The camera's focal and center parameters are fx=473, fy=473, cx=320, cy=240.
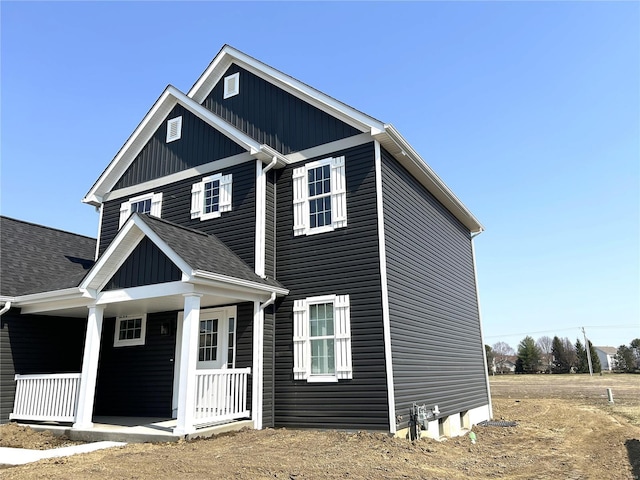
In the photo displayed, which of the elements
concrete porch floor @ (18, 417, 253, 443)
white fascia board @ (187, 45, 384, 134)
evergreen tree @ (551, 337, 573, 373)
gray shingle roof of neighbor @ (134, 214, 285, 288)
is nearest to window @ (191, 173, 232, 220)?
gray shingle roof of neighbor @ (134, 214, 285, 288)

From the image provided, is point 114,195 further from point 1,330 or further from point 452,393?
point 452,393

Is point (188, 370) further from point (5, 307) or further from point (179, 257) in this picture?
point (5, 307)

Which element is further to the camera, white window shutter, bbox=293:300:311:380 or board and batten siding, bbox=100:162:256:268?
board and batten siding, bbox=100:162:256:268

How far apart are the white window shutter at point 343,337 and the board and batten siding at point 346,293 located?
11 cm

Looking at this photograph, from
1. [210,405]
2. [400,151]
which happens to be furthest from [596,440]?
[210,405]

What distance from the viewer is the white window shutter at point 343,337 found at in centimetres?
970

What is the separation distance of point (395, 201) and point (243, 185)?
3.73 m

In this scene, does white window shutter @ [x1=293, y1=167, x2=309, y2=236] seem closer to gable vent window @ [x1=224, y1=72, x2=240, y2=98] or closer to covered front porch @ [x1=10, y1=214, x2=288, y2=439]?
covered front porch @ [x1=10, y1=214, x2=288, y2=439]

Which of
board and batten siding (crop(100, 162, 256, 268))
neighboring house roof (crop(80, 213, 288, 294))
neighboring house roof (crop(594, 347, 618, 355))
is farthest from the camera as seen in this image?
neighboring house roof (crop(594, 347, 618, 355))

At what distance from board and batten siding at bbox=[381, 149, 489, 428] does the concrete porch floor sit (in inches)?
136

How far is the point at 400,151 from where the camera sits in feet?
36.6

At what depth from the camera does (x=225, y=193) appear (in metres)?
11.9

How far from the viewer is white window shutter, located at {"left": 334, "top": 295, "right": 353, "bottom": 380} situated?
31.8 ft

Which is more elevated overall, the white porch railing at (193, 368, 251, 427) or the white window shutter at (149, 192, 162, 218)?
the white window shutter at (149, 192, 162, 218)
